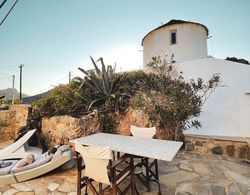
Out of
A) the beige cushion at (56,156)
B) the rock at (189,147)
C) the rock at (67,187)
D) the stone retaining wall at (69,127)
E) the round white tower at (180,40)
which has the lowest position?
the rock at (67,187)

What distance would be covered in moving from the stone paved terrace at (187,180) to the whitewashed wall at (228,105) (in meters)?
2.38

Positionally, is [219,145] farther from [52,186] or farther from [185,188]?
[52,186]

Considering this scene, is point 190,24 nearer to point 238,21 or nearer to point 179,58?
point 179,58

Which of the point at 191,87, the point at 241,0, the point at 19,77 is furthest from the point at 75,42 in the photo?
the point at 19,77

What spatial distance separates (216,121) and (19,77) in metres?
24.2

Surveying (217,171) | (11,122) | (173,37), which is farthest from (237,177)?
(173,37)

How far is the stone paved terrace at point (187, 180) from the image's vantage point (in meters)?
2.41

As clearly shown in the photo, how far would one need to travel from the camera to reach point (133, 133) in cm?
302

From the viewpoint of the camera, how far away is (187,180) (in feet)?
8.79


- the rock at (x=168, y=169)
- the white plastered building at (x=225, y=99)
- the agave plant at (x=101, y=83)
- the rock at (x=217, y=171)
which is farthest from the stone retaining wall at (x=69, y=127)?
the white plastered building at (x=225, y=99)

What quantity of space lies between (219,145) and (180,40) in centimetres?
917

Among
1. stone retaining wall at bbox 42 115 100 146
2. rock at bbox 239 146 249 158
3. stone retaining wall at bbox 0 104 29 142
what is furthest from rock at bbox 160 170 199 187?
stone retaining wall at bbox 0 104 29 142

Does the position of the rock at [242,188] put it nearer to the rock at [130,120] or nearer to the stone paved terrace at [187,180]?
the stone paved terrace at [187,180]

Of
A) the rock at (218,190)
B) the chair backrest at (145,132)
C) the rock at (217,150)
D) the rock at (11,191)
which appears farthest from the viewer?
the rock at (217,150)
